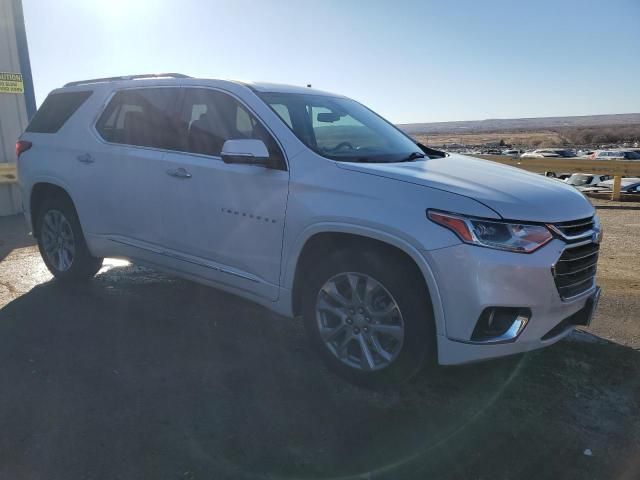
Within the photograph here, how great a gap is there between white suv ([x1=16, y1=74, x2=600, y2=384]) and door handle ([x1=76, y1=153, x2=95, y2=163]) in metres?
0.02

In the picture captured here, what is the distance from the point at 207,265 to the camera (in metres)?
3.87

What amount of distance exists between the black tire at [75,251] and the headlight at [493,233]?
3.52 metres

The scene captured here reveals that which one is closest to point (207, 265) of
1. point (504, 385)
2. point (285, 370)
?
point (285, 370)

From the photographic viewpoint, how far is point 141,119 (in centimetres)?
437

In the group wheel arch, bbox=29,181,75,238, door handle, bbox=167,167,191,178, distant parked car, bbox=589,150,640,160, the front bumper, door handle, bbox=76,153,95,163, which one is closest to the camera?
the front bumper

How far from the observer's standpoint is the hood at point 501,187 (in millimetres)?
2836

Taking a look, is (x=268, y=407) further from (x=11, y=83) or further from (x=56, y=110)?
(x=11, y=83)

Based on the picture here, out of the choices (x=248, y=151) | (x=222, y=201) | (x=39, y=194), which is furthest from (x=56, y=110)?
(x=248, y=151)

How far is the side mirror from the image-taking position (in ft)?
11.0

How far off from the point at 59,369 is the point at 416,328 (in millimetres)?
2289

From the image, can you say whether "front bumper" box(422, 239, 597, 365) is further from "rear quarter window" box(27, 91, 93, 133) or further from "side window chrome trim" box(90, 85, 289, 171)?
"rear quarter window" box(27, 91, 93, 133)

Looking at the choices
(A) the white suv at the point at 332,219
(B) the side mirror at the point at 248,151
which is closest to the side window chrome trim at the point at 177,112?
(A) the white suv at the point at 332,219


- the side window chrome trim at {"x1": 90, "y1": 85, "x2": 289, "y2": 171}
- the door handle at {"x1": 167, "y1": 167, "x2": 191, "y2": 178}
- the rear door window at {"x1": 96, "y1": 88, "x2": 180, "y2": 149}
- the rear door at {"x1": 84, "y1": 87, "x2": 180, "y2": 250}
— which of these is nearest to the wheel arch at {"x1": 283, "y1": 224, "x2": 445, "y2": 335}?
the side window chrome trim at {"x1": 90, "y1": 85, "x2": 289, "y2": 171}

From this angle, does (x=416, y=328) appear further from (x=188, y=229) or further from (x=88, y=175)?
(x=88, y=175)
